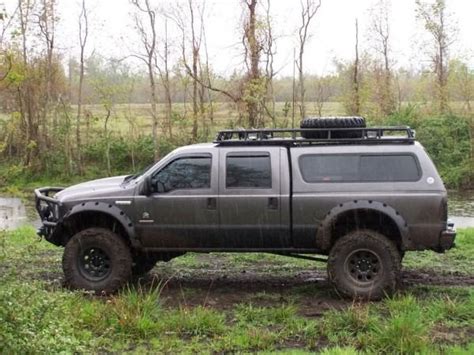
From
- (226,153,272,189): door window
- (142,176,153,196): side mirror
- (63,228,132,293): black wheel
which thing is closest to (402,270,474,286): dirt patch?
(226,153,272,189): door window

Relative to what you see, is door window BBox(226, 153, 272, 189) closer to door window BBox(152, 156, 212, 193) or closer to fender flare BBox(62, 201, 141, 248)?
door window BBox(152, 156, 212, 193)

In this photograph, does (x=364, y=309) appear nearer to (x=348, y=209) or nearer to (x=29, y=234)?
(x=348, y=209)

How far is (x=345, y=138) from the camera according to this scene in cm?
816

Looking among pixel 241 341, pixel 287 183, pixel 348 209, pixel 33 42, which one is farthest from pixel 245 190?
pixel 33 42

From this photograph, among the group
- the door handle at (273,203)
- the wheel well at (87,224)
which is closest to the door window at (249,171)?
the door handle at (273,203)

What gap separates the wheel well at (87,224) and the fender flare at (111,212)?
6 cm

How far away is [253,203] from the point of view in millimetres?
7891

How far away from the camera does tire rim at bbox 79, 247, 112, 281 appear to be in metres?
8.09

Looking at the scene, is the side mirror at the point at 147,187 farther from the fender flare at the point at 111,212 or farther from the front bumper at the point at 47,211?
the front bumper at the point at 47,211

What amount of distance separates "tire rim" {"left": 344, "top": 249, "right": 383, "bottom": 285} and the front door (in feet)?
5.41

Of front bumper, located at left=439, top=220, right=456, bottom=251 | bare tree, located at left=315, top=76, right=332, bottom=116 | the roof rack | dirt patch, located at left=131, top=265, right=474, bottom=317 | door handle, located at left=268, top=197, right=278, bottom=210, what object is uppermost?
bare tree, located at left=315, top=76, right=332, bottom=116

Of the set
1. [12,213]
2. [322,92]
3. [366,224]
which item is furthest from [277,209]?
[322,92]

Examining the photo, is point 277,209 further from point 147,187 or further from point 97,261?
point 97,261

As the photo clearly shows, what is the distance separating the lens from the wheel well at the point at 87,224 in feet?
26.8
